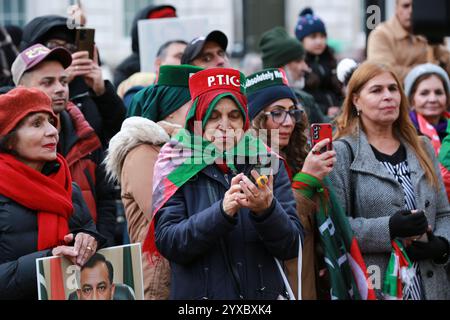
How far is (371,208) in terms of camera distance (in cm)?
514

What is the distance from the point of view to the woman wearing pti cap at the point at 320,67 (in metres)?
8.02

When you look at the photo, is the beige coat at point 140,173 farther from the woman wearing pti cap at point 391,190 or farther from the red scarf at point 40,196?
the woman wearing pti cap at point 391,190

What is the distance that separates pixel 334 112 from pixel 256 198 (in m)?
3.59

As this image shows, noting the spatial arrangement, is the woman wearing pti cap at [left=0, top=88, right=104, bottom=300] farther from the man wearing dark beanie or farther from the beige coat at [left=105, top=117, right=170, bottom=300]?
the man wearing dark beanie

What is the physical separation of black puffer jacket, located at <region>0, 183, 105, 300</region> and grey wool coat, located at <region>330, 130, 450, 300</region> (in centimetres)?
143

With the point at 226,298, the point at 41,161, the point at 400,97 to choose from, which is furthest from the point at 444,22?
the point at 41,161

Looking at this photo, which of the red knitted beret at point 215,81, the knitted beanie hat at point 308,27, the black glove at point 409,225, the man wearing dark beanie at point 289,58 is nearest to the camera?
the red knitted beret at point 215,81

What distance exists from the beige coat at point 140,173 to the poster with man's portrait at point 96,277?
46 cm

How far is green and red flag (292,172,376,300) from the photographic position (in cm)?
480

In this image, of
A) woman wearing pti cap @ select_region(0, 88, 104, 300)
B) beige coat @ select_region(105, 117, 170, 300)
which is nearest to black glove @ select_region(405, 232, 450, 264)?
beige coat @ select_region(105, 117, 170, 300)

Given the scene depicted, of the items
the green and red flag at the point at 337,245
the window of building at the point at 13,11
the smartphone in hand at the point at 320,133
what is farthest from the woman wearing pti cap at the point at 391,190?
the window of building at the point at 13,11

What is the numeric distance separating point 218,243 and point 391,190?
49.3 inches

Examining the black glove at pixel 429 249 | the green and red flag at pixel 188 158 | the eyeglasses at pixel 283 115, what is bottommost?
the black glove at pixel 429 249
